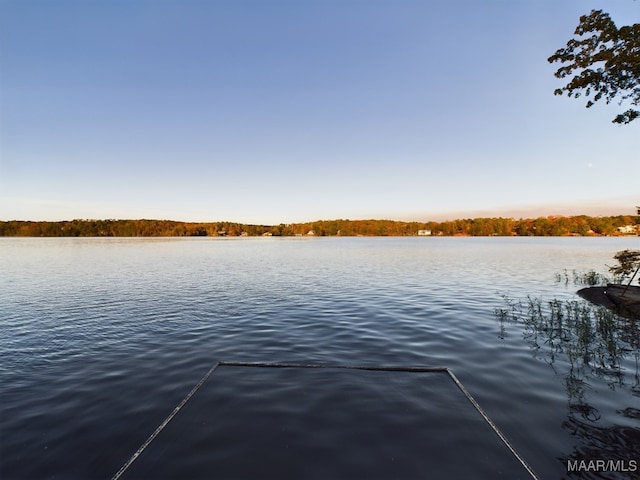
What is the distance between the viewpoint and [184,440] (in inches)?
295

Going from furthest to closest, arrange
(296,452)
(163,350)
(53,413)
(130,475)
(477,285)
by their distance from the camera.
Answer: (477,285) → (163,350) → (53,413) → (296,452) → (130,475)

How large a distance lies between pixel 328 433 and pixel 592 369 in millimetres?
10968

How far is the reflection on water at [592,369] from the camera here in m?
7.31

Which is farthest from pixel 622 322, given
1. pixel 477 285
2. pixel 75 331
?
pixel 75 331

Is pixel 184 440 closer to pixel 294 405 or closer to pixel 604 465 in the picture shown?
pixel 294 405

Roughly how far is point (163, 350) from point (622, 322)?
26.3 metres

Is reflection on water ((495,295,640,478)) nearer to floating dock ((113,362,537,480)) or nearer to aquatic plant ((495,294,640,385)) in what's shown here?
aquatic plant ((495,294,640,385))

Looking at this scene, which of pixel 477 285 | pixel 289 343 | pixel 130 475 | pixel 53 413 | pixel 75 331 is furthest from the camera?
pixel 477 285

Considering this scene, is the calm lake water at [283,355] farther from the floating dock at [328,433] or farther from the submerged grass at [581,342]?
the floating dock at [328,433]

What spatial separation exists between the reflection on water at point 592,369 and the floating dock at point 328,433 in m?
2.30

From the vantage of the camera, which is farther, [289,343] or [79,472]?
[289,343]

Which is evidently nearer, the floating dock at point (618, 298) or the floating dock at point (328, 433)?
the floating dock at point (328, 433)

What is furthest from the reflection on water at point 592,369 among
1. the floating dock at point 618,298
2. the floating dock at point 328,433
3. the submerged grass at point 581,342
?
the floating dock at point 328,433

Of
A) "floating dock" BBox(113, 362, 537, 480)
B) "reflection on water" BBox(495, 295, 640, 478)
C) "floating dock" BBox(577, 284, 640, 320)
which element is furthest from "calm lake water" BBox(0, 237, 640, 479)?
"floating dock" BBox(577, 284, 640, 320)
